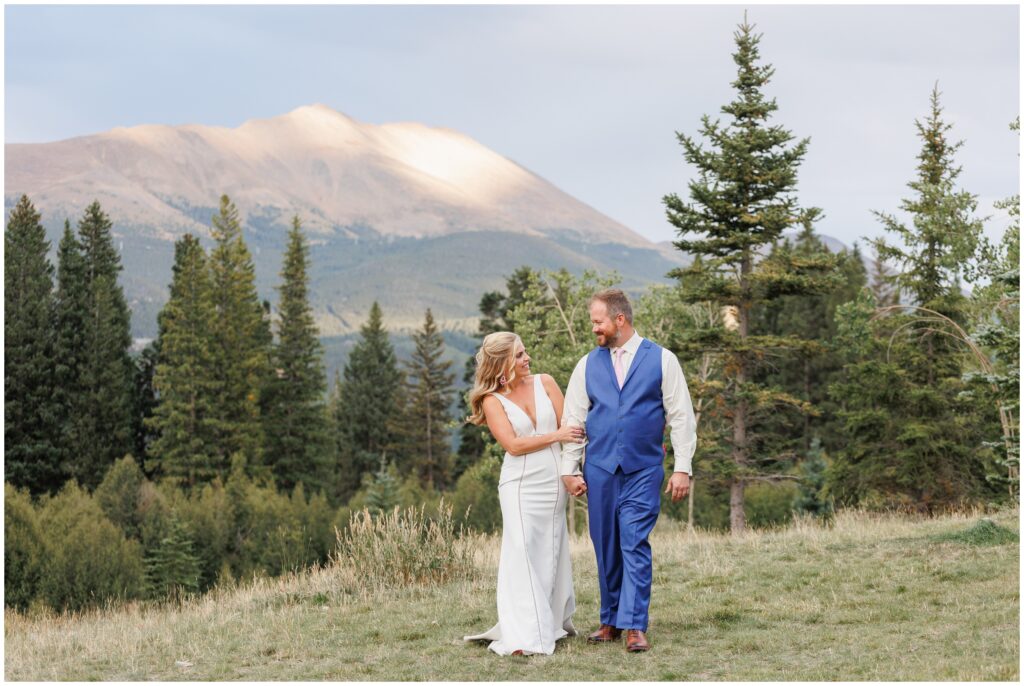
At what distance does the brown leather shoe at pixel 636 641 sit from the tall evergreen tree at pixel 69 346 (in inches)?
2044

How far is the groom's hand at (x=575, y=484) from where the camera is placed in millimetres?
7014

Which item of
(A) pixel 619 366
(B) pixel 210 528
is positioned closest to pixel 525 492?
(A) pixel 619 366

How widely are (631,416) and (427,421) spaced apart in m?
66.0

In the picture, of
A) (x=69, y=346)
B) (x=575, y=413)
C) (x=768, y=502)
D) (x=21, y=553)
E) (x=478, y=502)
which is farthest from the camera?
(x=478, y=502)

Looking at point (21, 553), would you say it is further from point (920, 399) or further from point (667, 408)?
point (667, 408)

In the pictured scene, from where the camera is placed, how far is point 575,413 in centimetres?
719

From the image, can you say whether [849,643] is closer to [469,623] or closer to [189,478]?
[469,623]

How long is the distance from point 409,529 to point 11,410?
47.3 metres

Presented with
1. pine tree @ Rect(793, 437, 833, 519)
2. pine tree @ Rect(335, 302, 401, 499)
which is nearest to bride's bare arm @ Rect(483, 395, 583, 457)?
pine tree @ Rect(793, 437, 833, 519)

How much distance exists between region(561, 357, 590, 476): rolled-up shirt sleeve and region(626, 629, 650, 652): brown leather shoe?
1073mm

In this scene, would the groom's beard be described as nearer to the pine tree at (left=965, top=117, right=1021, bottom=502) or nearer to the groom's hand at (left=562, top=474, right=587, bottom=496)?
the groom's hand at (left=562, top=474, right=587, bottom=496)

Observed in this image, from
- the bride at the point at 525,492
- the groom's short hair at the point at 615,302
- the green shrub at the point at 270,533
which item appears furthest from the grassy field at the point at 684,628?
the green shrub at the point at 270,533

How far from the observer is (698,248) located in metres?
25.1

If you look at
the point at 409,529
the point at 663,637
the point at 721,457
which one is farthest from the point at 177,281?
the point at 663,637
